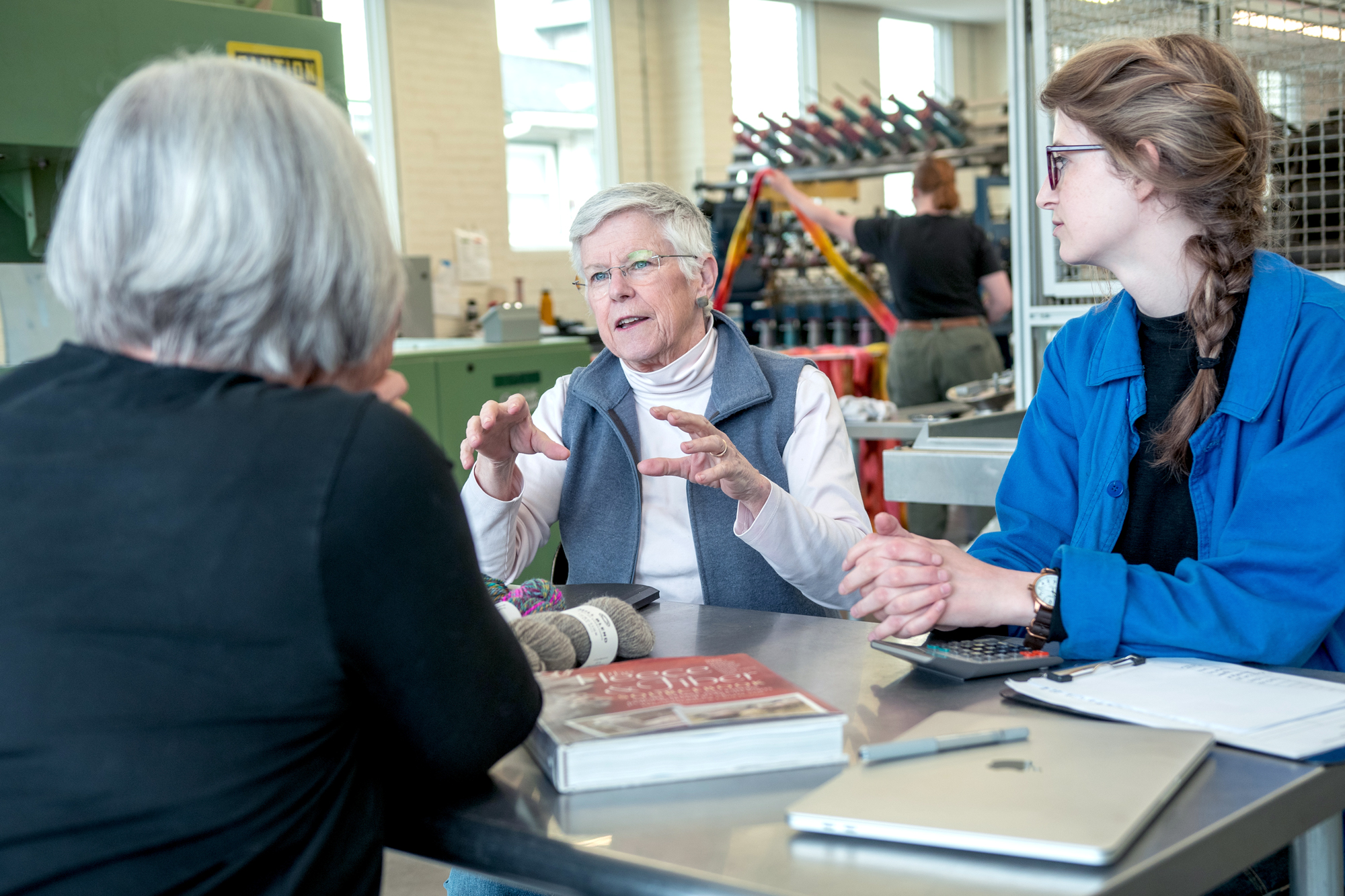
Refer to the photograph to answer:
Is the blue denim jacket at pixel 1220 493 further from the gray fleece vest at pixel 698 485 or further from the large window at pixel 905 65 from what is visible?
the large window at pixel 905 65

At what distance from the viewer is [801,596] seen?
1.85 meters

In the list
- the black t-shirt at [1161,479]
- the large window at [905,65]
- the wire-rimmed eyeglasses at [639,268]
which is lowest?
the black t-shirt at [1161,479]

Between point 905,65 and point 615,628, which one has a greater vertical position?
point 905,65

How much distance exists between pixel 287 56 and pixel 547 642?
2092mm

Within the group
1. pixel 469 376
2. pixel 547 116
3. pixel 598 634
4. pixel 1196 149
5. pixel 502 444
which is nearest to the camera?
pixel 598 634

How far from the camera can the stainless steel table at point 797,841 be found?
28.4 inches

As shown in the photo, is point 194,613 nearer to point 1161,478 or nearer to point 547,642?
point 547,642

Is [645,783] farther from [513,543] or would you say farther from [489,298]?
[489,298]

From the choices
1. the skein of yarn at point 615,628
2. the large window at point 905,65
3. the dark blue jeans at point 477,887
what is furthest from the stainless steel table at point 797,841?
the large window at point 905,65

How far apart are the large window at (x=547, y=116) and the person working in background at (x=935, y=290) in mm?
3816

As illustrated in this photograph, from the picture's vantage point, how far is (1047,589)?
120 centimetres

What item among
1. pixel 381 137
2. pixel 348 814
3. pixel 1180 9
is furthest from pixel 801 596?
pixel 381 137

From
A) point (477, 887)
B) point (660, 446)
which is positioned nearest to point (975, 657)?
point (477, 887)

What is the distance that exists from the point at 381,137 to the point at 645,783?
23.6 ft
